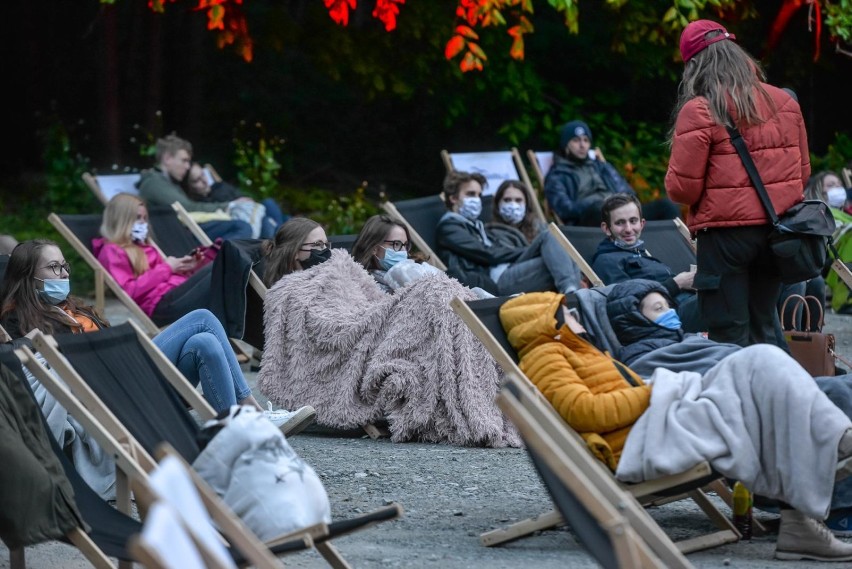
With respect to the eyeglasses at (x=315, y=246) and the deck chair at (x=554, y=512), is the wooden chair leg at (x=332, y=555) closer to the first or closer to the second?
the deck chair at (x=554, y=512)

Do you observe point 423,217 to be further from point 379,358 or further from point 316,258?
point 379,358

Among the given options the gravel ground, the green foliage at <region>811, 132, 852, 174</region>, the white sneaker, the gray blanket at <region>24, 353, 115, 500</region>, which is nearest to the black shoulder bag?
the gravel ground

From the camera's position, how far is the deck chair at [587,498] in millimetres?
3275

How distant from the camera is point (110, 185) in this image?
34.0 ft

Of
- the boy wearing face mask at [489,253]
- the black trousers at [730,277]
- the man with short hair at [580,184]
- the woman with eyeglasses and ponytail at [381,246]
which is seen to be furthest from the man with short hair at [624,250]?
the man with short hair at [580,184]

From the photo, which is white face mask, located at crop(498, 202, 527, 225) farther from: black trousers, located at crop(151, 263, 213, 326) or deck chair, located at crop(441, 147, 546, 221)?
black trousers, located at crop(151, 263, 213, 326)

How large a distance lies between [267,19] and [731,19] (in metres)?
4.03

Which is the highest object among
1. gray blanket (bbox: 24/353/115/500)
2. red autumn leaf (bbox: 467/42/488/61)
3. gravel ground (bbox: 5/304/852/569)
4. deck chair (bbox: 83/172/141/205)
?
red autumn leaf (bbox: 467/42/488/61)

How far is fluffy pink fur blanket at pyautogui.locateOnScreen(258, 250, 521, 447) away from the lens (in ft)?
20.0

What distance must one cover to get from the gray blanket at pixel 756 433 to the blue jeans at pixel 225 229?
223 inches

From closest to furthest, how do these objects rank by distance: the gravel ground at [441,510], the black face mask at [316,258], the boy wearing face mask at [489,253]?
the gravel ground at [441,510], the black face mask at [316,258], the boy wearing face mask at [489,253]

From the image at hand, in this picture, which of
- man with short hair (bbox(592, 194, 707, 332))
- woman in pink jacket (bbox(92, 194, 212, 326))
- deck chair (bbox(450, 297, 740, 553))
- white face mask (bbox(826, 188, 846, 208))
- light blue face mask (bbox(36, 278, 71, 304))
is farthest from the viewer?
white face mask (bbox(826, 188, 846, 208))

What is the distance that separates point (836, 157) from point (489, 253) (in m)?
6.11

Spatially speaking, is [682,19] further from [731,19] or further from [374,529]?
[374,529]
